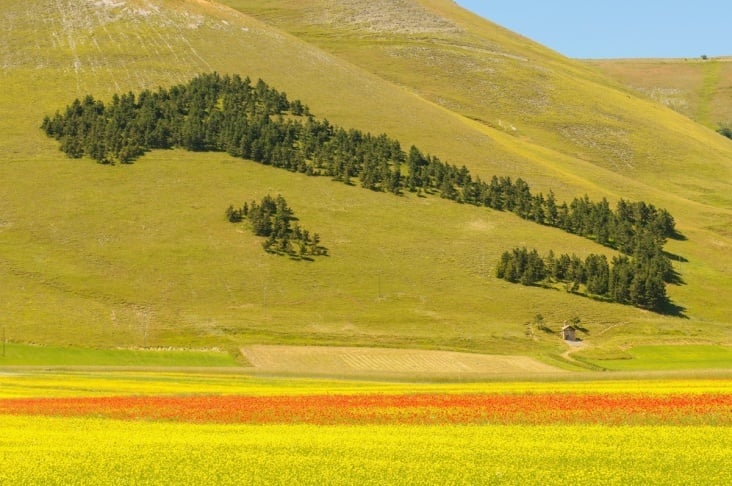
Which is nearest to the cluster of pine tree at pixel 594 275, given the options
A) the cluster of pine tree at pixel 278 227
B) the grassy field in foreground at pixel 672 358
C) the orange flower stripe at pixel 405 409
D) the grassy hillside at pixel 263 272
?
the grassy hillside at pixel 263 272

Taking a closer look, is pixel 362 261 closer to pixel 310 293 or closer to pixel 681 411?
pixel 310 293

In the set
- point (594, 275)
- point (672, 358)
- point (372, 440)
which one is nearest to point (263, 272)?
point (594, 275)

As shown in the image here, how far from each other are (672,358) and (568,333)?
17.0 metres

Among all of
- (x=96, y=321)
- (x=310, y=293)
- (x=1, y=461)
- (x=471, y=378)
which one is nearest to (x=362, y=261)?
(x=310, y=293)

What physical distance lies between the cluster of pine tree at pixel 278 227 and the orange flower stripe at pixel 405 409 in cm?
11168

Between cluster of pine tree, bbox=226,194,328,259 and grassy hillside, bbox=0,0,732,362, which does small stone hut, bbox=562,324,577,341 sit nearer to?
grassy hillside, bbox=0,0,732,362

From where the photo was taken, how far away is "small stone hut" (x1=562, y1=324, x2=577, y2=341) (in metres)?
142

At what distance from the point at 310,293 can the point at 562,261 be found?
47.9 metres

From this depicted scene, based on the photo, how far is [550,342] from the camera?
5512 inches

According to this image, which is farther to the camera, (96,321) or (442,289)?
(442,289)

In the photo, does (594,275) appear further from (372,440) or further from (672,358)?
(372,440)

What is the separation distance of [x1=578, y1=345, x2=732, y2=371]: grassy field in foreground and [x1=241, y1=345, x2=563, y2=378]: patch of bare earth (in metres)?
11.4

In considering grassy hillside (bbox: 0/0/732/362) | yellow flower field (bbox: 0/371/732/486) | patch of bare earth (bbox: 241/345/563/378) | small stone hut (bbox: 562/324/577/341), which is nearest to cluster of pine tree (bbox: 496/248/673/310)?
grassy hillside (bbox: 0/0/732/362)

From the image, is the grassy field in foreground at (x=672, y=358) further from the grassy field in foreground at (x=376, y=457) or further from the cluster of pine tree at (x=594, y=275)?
the grassy field in foreground at (x=376, y=457)
